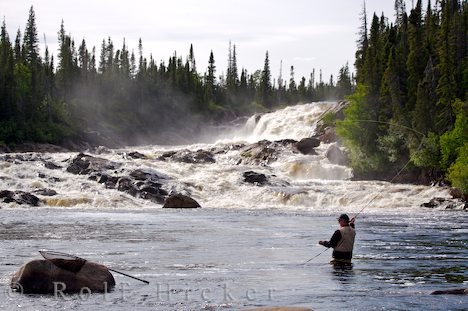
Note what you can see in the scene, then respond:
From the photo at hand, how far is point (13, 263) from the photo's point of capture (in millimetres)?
22234

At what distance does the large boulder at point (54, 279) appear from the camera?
1692 cm

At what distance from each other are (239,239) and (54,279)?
47.4ft

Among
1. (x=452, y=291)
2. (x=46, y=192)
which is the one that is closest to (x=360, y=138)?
(x=46, y=192)

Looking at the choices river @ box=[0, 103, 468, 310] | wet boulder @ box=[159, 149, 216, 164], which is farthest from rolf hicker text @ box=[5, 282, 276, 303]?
wet boulder @ box=[159, 149, 216, 164]

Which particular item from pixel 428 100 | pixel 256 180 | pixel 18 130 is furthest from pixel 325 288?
pixel 18 130

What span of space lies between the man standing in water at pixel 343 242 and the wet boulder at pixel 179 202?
102ft

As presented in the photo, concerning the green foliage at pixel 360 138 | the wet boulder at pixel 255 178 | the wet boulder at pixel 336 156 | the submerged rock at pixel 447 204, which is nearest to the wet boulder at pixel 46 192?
the wet boulder at pixel 255 178

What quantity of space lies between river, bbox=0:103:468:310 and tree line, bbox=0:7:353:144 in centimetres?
3573

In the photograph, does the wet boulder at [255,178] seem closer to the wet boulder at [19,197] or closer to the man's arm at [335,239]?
the wet boulder at [19,197]

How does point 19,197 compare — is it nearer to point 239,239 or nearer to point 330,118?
point 239,239

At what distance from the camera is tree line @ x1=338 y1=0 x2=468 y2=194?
61.2 meters

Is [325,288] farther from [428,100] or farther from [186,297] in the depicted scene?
[428,100]

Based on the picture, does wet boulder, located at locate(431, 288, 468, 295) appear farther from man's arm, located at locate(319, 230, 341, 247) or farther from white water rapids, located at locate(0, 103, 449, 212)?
white water rapids, located at locate(0, 103, 449, 212)

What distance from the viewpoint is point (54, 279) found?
1698 cm
